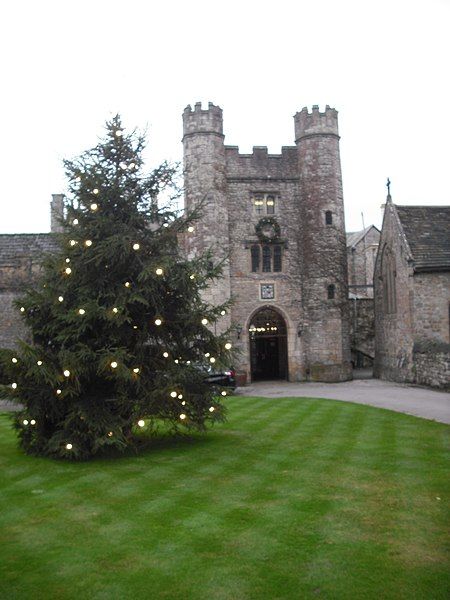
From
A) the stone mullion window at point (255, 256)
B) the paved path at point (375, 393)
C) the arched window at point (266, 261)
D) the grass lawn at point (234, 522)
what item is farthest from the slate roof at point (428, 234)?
the grass lawn at point (234, 522)

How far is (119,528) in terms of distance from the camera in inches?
299

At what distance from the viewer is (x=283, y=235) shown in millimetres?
32781

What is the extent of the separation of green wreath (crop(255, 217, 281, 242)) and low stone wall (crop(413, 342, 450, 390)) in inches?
394

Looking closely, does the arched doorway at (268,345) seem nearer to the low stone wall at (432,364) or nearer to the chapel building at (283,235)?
the chapel building at (283,235)

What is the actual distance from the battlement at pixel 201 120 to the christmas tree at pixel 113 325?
18.7 m

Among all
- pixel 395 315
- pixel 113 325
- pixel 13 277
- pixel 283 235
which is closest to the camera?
pixel 113 325

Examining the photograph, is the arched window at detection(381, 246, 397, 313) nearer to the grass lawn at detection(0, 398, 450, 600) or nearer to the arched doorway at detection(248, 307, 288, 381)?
the arched doorway at detection(248, 307, 288, 381)

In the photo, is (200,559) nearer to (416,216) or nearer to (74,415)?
(74,415)

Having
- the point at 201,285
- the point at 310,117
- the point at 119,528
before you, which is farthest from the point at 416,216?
the point at 119,528

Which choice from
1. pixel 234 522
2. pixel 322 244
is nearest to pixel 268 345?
pixel 322 244

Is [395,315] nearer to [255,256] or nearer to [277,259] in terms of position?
[277,259]

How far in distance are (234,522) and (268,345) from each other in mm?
27564

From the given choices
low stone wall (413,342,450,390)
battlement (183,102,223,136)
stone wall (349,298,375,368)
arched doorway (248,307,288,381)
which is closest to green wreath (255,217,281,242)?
arched doorway (248,307,288,381)

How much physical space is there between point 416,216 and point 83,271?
21.3 m
